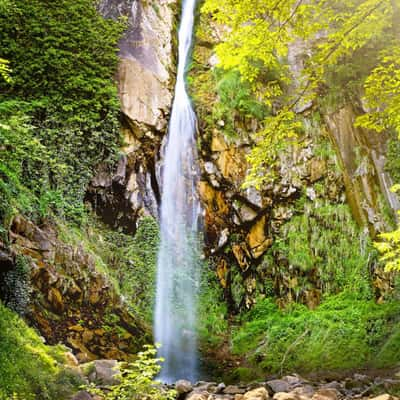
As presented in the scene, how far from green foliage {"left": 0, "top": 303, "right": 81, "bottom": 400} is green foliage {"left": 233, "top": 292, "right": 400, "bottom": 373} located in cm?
559

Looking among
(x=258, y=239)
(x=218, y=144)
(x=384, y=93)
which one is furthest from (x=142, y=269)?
(x=384, y=93)

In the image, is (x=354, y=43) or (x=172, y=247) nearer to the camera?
(x=354, y=43)

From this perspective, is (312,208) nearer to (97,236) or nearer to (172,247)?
(172,247)

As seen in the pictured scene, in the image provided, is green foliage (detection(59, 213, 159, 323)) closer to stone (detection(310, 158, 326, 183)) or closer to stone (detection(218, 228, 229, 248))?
stone (detection(218, 228, 229, 248))

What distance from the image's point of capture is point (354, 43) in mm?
4293

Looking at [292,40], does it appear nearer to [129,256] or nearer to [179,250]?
[129,256]

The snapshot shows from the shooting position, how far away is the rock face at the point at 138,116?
10789mm

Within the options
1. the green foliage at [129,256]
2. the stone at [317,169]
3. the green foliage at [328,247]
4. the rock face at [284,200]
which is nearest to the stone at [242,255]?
the rock face at [284,200]

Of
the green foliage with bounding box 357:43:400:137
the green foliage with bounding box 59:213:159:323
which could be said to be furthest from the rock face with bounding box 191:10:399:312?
the green foliage with bounding box 357:43:400:137

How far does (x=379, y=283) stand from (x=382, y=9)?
772cm

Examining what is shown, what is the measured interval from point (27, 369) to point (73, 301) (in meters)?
3.96

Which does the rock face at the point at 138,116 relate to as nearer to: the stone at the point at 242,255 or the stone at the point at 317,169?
the stone at the point at 242,255

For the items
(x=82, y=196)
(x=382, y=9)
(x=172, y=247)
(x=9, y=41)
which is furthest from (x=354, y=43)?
(x=9, y=41)

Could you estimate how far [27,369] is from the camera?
13.6ft
